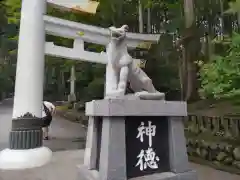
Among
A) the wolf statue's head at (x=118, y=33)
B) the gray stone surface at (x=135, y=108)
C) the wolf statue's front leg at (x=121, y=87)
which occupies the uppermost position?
the wolf statue's head at (x=118, y=33)

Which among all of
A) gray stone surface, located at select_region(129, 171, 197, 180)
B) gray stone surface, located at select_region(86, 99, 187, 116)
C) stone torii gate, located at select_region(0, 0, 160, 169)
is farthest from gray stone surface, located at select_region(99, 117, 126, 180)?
stone torii gate, located at select_region(0, 0, 160, 169)

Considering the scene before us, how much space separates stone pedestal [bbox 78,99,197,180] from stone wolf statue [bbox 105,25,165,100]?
254 millimetres

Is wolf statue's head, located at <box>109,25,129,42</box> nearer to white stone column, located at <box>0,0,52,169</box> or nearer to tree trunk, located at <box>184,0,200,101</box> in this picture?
white stone column, located at <box>0,0,52,169</box>

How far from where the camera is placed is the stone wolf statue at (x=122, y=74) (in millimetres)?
3781

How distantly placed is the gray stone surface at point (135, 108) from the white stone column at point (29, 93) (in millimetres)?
2449

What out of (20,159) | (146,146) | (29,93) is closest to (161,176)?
(146,146)

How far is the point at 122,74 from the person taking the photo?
12.7 ft

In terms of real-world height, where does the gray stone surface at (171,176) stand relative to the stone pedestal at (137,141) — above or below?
below

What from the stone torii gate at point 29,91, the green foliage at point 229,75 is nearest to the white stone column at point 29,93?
the stone torii gate at point 29,91

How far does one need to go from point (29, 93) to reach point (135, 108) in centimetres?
321

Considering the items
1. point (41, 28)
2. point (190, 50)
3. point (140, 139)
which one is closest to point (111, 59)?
point (140, 139)

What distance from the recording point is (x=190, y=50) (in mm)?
9641

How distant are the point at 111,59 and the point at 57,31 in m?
2.99

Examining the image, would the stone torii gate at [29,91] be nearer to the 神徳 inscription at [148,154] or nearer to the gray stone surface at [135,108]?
the gray stone surface at [135,108]
